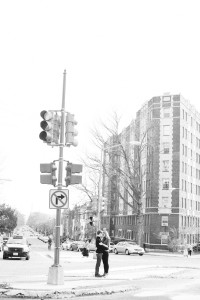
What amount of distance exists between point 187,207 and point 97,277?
56.3m

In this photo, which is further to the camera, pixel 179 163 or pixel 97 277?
pixel 179 163

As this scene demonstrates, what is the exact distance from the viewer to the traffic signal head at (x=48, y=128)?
510 inches

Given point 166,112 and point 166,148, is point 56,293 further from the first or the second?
point 166,112

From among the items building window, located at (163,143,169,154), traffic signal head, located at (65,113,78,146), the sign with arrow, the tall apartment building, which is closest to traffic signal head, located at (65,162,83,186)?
the sign with arrow

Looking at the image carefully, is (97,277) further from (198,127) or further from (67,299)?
(198,127)

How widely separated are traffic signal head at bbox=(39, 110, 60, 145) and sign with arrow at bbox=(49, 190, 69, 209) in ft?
4.73

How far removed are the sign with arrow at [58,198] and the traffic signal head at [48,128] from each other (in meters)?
1.44

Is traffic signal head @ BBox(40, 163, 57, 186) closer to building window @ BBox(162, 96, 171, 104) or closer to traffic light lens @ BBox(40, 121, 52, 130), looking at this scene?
traffic light lens @ BBox(40, 121, 52, 130)

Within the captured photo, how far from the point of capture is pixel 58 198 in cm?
1320

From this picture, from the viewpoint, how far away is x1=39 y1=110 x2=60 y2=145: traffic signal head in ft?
42.5

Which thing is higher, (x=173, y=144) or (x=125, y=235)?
(x=173, y=144)

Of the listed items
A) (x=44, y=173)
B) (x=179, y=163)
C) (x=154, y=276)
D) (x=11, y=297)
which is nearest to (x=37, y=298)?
(x=11, y=297)

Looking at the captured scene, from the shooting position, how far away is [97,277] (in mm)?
15703

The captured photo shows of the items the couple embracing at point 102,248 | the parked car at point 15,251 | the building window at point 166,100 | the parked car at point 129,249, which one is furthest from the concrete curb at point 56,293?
the building window at point 166,100
